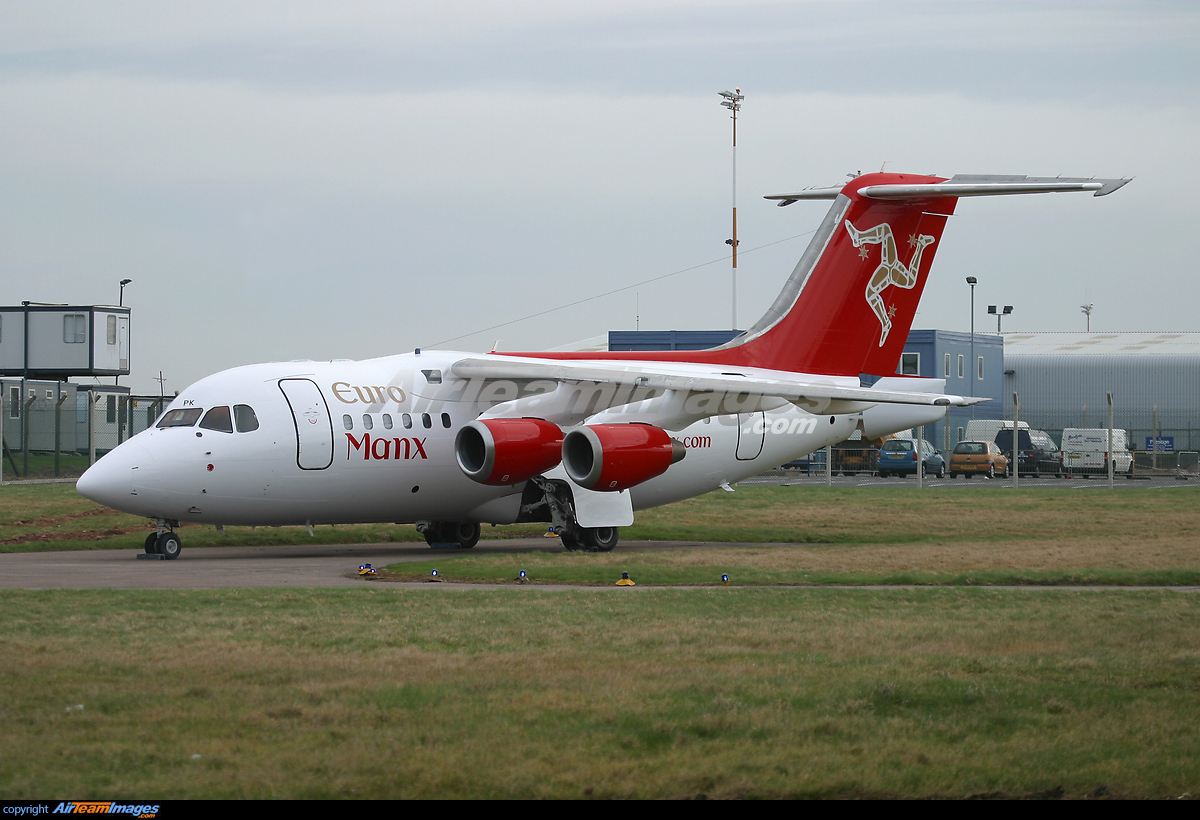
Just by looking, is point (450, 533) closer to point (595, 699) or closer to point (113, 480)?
point (113, 480)

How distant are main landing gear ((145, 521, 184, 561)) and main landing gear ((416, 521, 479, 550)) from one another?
173 inches

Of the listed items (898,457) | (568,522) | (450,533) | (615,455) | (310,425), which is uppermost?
(310,425)

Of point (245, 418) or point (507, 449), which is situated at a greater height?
point (245, 418)

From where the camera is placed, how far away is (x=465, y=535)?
22.4 m

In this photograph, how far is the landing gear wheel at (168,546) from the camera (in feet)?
62.6

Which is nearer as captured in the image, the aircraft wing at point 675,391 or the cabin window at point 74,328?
the aircraft wing at point 675,391

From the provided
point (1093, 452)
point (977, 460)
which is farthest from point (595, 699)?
point (1093, 452)

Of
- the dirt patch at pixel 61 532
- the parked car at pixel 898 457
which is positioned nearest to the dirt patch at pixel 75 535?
the dirt patch at pixel 61 532

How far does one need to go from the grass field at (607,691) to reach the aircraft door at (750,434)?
738 cm

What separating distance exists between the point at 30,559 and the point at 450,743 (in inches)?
555
